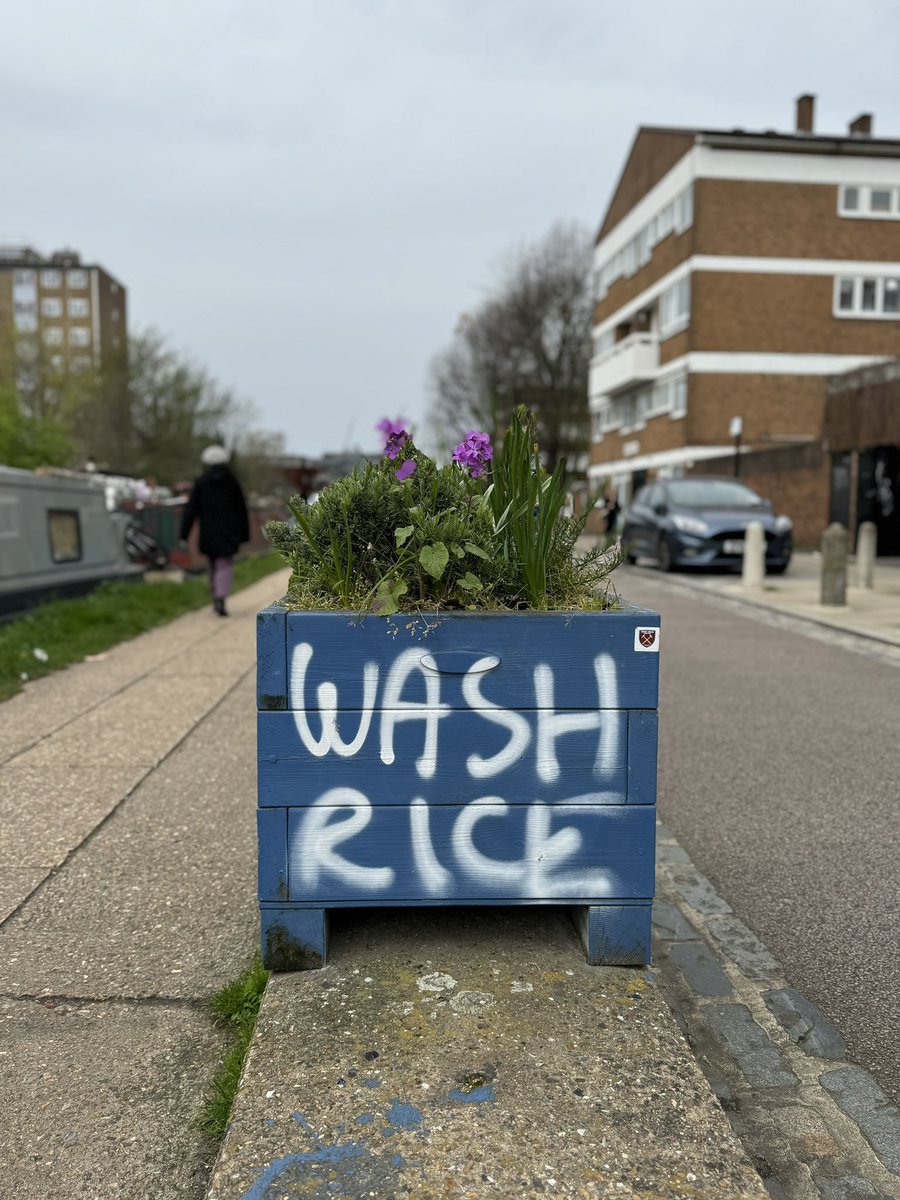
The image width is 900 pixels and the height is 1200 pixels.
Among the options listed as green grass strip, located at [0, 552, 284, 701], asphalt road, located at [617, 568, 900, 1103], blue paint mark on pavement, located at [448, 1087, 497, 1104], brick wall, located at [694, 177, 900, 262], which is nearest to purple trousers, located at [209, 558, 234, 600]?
green grass strip, located at [0, 552, 284, 701]

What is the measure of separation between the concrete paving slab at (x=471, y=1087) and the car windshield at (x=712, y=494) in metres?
16.2

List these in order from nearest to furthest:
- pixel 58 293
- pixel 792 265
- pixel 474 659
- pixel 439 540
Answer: pixel 474 659
pixel 439 540
pixel 792 265
pixel 58 293

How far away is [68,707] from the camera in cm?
656

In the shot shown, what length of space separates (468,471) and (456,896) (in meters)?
1.25

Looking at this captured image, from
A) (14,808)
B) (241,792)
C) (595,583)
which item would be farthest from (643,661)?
(14,808)

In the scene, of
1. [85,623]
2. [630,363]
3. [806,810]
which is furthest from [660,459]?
[806,810]

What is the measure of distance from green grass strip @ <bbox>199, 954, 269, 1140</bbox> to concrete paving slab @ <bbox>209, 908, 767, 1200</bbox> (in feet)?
0.34

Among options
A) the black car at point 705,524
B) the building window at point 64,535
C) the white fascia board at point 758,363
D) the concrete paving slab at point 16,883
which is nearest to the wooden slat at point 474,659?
the concrete paving slab at point 16,883

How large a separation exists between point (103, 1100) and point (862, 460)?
885 inches

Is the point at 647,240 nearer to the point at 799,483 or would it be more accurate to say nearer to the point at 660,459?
the point at 660,459

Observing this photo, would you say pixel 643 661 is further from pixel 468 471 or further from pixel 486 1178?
pixel 486 1178

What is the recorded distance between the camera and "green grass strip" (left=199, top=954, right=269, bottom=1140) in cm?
223

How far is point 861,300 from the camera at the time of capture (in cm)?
3391

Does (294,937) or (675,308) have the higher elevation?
(675,308)
